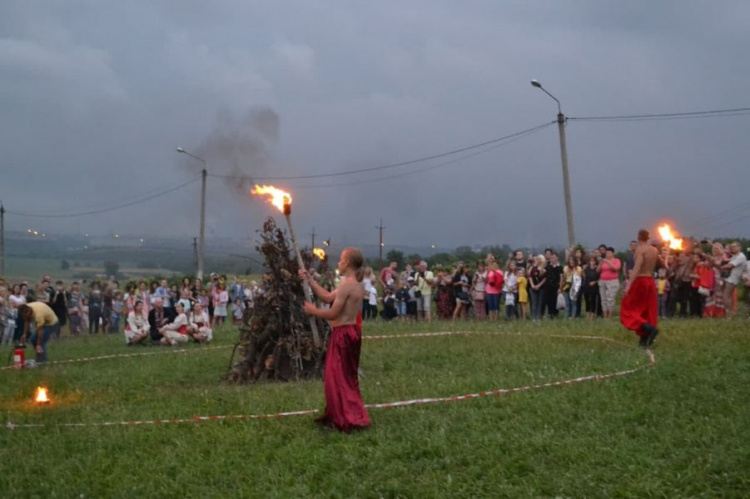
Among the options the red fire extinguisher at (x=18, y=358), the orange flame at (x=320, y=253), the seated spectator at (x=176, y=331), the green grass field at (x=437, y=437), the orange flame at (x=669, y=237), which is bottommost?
the green grass field at (x=437, y=437)

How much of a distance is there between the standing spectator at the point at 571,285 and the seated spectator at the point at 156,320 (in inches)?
426

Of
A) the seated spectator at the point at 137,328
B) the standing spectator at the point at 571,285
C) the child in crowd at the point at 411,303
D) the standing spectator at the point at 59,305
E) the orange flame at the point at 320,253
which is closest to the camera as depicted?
the orange flame at the point at 320,253

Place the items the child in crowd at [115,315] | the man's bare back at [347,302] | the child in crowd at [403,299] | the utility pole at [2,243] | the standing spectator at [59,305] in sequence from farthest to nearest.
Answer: the utility pole at [2,243] → the child in crowd at [115,315] → the standing spectator at [59,305] → the child in crowd at [403,299] → the man's bare back at [347,302]

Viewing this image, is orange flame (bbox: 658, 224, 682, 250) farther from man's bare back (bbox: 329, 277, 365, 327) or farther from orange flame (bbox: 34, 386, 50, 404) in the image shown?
orange flame (bbox: 34, 386, 50, 404)

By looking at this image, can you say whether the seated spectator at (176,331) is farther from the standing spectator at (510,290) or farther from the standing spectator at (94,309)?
the standing spectator at (510,290)

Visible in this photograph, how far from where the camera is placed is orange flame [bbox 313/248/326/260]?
49.8 feet

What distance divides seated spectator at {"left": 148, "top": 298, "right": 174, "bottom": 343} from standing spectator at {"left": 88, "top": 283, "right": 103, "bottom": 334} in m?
6.81

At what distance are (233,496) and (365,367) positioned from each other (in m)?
7.37

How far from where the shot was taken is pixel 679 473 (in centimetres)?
749

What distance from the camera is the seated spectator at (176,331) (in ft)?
74.4

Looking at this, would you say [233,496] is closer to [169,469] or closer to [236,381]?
[169,469]

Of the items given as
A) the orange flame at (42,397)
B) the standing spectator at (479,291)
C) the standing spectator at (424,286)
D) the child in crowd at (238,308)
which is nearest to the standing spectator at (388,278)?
the standing spectator at (424,286)

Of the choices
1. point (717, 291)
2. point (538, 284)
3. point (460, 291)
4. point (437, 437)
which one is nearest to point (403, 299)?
point (460, 291)

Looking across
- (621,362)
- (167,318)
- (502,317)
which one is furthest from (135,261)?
(621,362)
